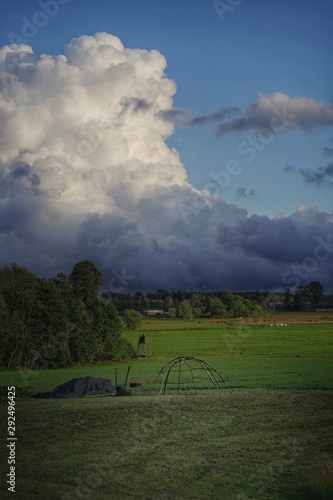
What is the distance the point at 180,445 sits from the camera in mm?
20844

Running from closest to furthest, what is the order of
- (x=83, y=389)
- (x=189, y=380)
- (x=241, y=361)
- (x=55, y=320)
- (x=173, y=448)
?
(x=173, y=448) → (x=83, y=389) → (x=189, y=380) → (x=55, y=320) → (x=241, y=361)

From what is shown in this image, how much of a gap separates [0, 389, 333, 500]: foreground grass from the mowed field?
0.03 metres

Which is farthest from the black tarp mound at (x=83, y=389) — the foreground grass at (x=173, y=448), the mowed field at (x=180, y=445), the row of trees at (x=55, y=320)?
the row of trees at (x=55, y=320)

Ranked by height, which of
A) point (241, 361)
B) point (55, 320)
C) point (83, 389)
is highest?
point (55, 320)

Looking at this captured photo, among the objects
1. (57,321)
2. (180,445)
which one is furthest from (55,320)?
(180,445)

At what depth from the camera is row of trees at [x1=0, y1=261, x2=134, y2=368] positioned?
51.7 metres

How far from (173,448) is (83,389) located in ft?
40.7

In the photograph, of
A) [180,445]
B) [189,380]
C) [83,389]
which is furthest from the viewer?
[189,380]

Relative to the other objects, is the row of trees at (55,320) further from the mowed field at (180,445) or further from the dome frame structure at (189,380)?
the mowed field at (180,445)

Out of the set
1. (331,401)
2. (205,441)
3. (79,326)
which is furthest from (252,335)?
(205,441)

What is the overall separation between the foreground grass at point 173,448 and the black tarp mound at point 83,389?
8.00ft

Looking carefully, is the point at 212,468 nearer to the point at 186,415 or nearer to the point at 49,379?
the point at 186,415

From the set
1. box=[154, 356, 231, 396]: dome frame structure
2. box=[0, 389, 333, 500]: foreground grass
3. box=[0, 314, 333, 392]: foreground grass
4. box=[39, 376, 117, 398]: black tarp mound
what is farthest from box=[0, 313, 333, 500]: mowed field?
box=[0, 314, 333, 392]: foreground grass

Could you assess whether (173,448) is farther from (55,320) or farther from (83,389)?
(55,320)
